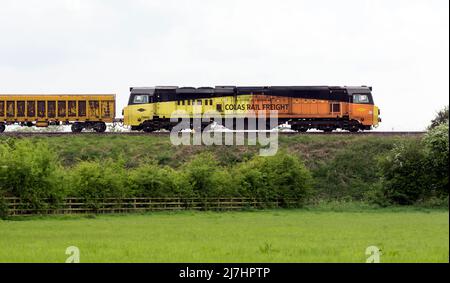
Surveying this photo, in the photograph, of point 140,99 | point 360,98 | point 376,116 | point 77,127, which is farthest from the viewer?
point 77,127

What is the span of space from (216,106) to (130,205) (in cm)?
1803

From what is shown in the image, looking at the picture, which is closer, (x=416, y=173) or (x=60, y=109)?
(x=416, y=173)

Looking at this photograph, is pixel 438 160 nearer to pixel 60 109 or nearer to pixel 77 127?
pixel 77 127

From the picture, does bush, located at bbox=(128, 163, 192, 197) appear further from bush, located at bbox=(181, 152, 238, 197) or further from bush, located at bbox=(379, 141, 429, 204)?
bush, located at bbox=(379, 141, 429, 204)

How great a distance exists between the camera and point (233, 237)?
35.1 metres

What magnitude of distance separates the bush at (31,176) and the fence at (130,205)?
33 cm

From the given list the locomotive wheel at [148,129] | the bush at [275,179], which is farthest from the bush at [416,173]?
the locomotive wheel at [148,129]

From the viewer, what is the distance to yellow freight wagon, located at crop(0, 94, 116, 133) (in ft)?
243

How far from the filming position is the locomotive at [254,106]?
7206cm

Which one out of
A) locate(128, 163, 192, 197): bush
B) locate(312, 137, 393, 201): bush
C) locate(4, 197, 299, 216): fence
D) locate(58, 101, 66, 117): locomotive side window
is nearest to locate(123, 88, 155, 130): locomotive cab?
locate(58, 101, 66, 117): locomotive side window

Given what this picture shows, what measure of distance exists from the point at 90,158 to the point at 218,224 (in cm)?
2233

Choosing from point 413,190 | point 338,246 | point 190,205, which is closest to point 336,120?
point 413,190

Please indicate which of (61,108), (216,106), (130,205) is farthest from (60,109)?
(130,205)
